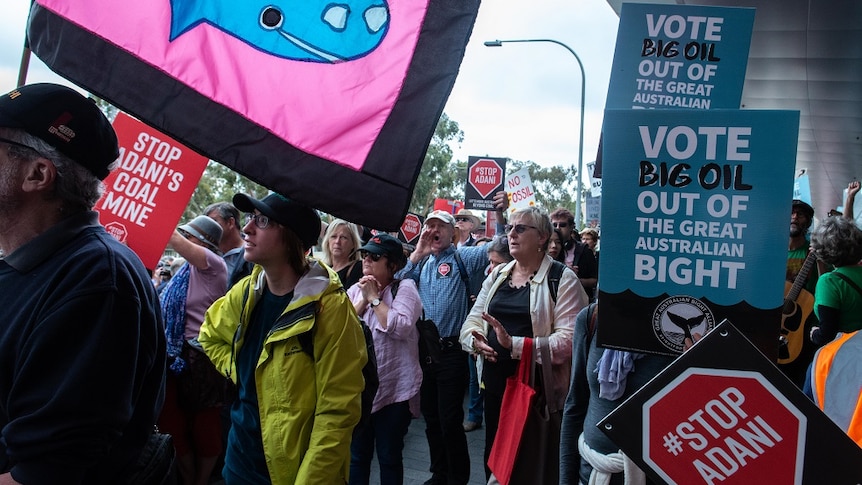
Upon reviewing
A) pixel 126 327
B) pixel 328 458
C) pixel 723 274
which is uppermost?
pixel 723 274

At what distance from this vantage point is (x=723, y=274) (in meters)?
2.20

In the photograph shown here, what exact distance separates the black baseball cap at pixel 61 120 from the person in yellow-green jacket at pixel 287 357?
90 centimetres

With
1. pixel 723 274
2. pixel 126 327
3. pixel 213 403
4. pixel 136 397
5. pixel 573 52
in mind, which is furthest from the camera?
pixel 573 52

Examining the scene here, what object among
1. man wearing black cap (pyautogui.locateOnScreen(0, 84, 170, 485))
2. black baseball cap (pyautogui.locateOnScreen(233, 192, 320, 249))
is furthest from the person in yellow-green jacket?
man wearing black cap (pyautogui.locateOnScreen(0, 84, 170, 485))

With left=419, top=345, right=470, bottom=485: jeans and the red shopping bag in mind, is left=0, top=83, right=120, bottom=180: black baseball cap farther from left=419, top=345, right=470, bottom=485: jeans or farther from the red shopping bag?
left=419, top=345, right=470, bottom=485: jeans

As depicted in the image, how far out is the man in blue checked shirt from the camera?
468 cm

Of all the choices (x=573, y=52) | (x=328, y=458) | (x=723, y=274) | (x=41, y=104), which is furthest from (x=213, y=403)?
(x=573, y=52)

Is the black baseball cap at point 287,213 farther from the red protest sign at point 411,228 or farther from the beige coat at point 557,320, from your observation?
the red protest sign at point 411,228

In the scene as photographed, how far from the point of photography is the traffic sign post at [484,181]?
1046 centimetres

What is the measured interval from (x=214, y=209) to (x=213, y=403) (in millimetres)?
1585

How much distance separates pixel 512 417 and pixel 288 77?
2.70 m

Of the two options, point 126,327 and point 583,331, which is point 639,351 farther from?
point 126,327

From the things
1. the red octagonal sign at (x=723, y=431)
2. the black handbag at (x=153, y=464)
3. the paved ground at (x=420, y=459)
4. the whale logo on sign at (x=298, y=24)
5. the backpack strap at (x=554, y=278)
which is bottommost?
the paved ground at (x=420, y=459)

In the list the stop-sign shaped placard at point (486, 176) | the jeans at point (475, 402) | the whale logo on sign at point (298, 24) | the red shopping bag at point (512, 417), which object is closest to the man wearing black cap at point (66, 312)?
the whale logo on sign at point (298, 24)
